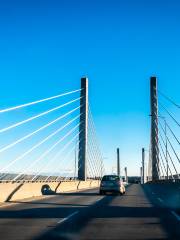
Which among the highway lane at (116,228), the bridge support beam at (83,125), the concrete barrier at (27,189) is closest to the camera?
the highway lane at (116,228)

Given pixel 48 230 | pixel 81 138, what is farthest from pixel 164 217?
pixel 81 138

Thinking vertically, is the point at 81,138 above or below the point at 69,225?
above

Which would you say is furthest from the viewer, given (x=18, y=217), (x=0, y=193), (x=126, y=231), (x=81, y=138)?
(x=81, y=138)

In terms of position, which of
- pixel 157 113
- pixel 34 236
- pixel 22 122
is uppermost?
pixel 157 113

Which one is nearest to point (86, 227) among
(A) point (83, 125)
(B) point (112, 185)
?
(B) point (112, 185)

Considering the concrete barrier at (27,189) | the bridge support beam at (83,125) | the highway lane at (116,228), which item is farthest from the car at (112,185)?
the highway lane at (116,228)

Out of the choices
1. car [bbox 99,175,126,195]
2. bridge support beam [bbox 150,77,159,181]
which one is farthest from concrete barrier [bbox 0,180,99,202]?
bridge support beam [bbox 150,77,159,181]

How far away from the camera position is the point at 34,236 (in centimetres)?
1038

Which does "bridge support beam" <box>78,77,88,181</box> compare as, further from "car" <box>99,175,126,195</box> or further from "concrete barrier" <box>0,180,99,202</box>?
"car" <box>99,175,126,195</box>

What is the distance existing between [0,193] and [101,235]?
473 inches

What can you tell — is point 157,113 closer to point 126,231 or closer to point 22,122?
point 22,122

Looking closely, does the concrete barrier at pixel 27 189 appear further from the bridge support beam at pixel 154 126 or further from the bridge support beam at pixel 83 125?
the bridge support beam at pixel 154 126

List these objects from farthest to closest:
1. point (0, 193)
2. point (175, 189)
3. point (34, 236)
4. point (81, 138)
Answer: point (81, 138) → point (175, 189) → point (0, 193) → point (34, 236)

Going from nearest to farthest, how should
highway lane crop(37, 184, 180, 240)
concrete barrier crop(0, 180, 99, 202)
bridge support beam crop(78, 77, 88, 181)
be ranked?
highway lane crop(37, 184, 180, 240)
concrete barrier crop(0, 180, 99, 202)
bridge support beam crop(78, 77, 88, 181)
